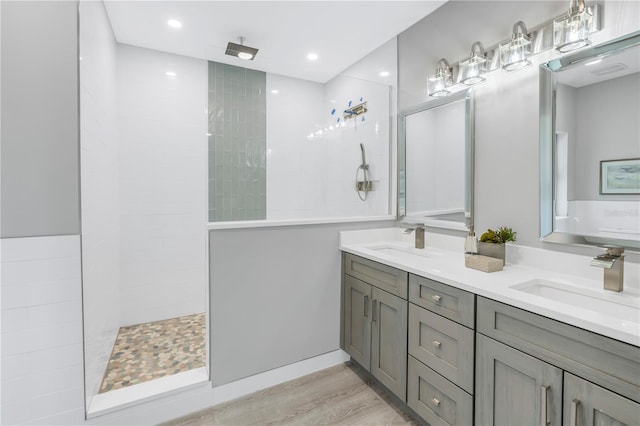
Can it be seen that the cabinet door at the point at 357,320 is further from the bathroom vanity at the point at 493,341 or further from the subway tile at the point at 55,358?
the subway tile at the point at 55,358

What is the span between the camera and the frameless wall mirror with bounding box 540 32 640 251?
1.34m

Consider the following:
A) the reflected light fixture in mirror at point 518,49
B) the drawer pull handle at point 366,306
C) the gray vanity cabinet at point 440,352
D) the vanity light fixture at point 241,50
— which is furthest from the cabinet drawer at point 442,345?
the vanity light fixture at point 241,50

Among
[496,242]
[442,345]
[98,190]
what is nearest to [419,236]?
[496,242]

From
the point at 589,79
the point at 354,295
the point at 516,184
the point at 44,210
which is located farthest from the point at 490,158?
the point at 44,210

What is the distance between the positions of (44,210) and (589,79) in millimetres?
2679

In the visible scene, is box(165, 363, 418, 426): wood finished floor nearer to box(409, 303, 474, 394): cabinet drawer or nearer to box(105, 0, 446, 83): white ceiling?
box(409, 303, 474, 394): cabinet drawer

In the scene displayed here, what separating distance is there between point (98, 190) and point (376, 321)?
6.62 feet

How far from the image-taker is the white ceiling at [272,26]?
2.23 metres

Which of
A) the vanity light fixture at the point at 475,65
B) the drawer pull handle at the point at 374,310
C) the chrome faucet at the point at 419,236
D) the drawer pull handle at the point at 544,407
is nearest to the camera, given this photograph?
the drawer pull handle at the point at 544,407

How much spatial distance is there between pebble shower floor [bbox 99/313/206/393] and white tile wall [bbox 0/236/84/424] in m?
0.42

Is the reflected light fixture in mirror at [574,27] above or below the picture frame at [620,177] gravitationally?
above

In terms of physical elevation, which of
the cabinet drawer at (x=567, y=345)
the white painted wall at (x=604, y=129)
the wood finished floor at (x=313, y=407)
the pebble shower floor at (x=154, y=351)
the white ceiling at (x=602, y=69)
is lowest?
the wood finished floor at (x=313, y=407)

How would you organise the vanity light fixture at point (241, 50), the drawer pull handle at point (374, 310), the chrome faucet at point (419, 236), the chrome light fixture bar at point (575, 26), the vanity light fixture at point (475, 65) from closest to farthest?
the chrome light fixture bar at point (575, 26) → the vanity light fixture at point (475, 65) → the drawer pull handle at point (374, 310) → the chrome faucet at point (419, 236) → the vanity light fixture at point (241, 50)

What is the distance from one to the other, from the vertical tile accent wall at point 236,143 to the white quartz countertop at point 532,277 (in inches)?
61.6
